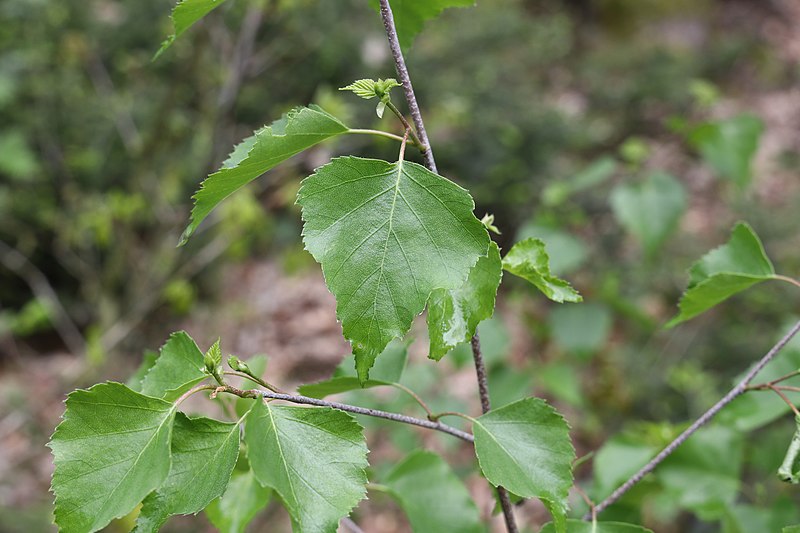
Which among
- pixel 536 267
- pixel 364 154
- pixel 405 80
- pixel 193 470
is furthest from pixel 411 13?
pixel 364 154

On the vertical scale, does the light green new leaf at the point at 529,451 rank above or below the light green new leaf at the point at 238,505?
above

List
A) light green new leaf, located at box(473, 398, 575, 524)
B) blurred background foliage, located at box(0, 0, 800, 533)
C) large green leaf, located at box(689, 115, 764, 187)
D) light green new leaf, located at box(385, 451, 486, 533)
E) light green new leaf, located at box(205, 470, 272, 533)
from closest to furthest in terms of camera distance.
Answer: light green new leaf, located at box(473, 398, 575, 524) → light green new leaf, located at box(205, 470, 272, 533) → light green new leaf, located at box(385, 451, 486, 533) → large green leaf, located at box(689, 115, 764, 187) → blurred background foliage, located at box(0, 0, 800, 533)

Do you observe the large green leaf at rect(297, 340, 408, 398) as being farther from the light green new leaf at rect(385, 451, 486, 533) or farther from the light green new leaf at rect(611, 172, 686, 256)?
the light green new leaf at rect(611, 172, 686, 256)

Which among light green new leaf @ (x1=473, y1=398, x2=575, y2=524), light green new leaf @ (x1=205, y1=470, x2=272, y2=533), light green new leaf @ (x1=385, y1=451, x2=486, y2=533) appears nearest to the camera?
light green new leaf @ (x1=473, y1=398, x2=575, y2=524)

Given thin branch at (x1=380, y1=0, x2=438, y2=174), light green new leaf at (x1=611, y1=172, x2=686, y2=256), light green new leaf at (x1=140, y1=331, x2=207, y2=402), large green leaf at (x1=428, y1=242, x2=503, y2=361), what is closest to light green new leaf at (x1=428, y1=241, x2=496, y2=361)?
large green leaf at (x1=428, y1=242, x2=503, y2=361)

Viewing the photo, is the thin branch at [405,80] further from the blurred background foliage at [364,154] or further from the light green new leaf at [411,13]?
the blurred background foliage at [364,154]

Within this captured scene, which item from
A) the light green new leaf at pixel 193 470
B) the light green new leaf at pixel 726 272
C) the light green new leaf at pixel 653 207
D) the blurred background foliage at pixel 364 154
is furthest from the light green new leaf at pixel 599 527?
the light green new leaf at pixel 653 207
